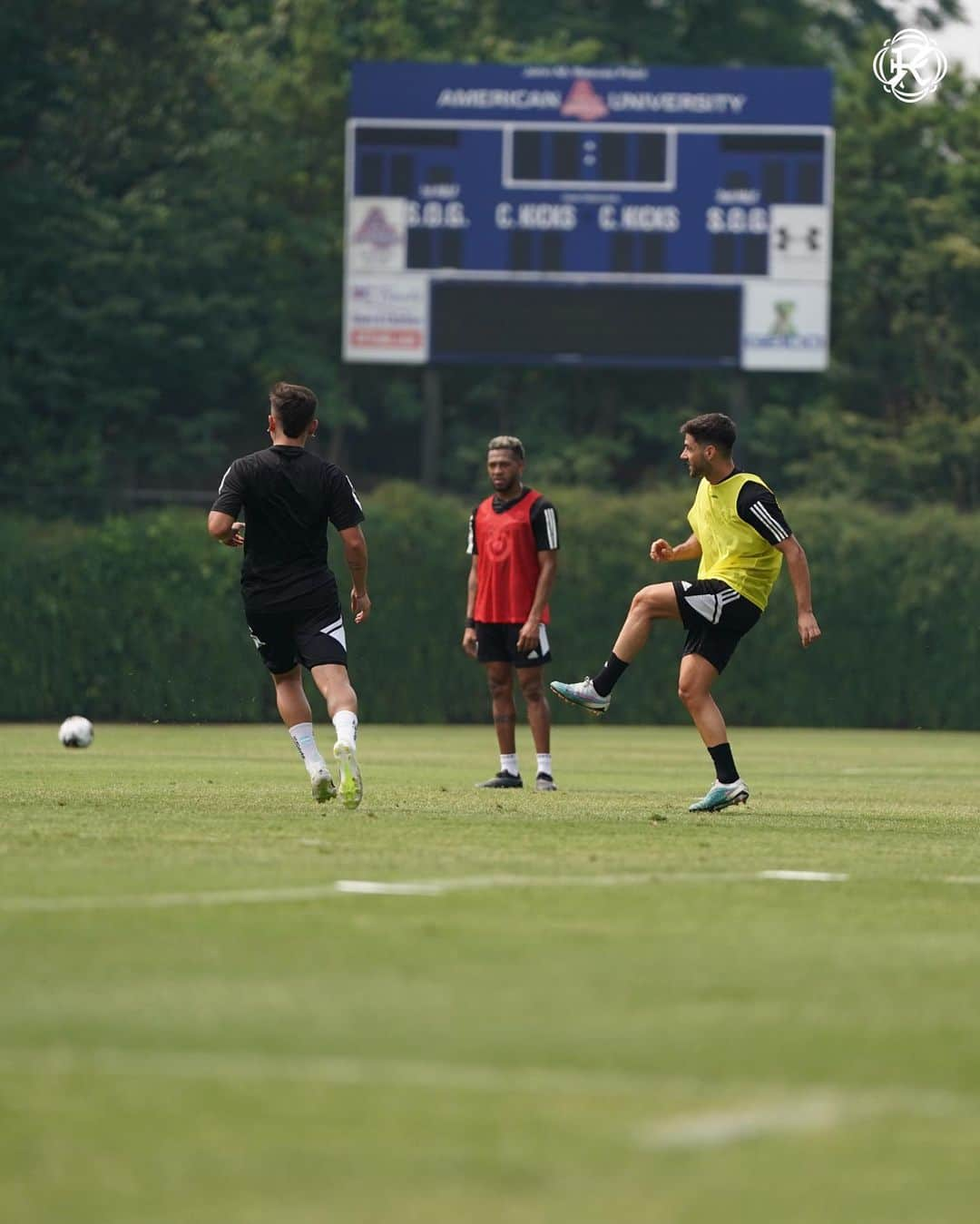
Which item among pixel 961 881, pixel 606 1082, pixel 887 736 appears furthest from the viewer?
pixel 887 736

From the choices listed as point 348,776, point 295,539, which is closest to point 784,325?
point 295,539

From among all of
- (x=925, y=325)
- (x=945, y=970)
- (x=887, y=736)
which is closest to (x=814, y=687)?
(x=887, y=736)

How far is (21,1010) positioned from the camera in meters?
5.35

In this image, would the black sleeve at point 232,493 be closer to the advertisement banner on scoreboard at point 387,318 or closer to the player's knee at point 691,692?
the player's knee at point 691,692

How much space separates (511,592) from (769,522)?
136 inches

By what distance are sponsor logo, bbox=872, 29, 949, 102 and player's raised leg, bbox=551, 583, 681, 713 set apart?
3514 centimetres

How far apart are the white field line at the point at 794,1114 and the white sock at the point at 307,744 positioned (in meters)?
7.50

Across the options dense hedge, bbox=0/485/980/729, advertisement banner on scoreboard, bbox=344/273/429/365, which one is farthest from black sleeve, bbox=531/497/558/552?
advertisement banner on scoreboard, bbox=344/273/429/365

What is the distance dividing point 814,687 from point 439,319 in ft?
23.8

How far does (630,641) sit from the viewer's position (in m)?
12.5

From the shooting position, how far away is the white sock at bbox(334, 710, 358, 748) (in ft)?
37.2

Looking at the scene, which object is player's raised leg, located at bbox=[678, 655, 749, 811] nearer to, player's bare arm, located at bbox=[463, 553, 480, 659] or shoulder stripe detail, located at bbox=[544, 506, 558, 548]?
shoulder stripe detail, located at bbox=[544, 506, 558, 548]

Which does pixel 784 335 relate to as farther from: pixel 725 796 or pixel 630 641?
pixel 725 796

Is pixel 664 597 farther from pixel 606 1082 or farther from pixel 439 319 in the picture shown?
pixel 439 319
